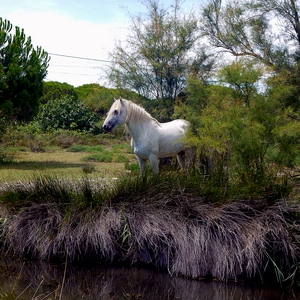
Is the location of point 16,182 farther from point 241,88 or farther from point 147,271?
point 241,88

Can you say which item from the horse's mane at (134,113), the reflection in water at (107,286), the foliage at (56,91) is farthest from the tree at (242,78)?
the foliage at (56,91)

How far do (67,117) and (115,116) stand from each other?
1931 cm

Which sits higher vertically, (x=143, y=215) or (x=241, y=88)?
(x=241, y=88)

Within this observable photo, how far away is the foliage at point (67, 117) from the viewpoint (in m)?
27.8

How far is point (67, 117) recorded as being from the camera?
91.4 ft

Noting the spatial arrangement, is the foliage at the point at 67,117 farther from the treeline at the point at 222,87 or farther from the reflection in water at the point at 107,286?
the reflection in water at the point at 107,286

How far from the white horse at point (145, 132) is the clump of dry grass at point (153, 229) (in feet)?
7.20

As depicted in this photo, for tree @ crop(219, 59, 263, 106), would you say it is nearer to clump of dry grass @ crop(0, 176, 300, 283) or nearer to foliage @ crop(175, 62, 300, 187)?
foliage @ crop(175, 62, 300, 187)

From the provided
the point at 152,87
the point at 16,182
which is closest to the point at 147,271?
the point at 16,182

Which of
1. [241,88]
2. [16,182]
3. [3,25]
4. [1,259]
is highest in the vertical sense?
[3,25]

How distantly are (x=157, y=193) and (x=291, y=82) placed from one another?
3358 mm

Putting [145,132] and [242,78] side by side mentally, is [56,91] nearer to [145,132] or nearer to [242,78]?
[145,132]

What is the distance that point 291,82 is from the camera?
852cm

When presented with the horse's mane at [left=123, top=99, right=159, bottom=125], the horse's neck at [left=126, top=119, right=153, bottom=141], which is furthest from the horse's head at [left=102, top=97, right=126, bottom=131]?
the horse's neck at [left=126, top=119, right=153, bottom=141]
